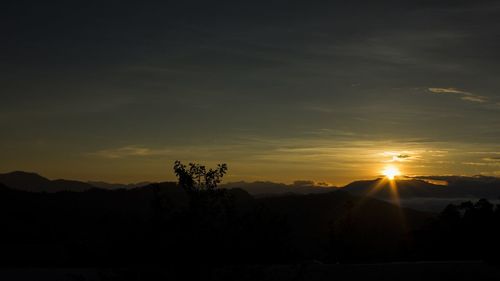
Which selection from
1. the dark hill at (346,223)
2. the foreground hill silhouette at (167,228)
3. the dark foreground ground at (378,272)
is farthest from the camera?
the dark hill at (346,223)

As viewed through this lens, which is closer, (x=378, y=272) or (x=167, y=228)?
(x=167, y=228)

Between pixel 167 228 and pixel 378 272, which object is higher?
pixel 167 228

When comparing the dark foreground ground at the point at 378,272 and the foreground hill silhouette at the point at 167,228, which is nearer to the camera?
the foreground hill silhouette at the point at 167,228

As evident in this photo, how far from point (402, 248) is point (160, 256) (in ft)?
97.4

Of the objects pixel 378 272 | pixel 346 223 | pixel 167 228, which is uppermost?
pixel 167 228

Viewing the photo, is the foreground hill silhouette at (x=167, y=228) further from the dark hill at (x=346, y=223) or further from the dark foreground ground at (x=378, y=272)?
the dark foreground ground at (x=378, y=272)

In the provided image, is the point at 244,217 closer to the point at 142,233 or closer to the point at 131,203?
the point at 142,233

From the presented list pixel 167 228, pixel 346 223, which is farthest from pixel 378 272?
pixel 346 223

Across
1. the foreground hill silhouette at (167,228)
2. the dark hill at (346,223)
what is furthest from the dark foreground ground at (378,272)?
the dark hill at (346,223)

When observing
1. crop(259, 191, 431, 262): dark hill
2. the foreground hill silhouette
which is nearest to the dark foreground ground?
the foreground hill silhouette

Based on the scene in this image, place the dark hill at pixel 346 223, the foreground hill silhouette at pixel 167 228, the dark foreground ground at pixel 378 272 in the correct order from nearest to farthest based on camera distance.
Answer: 1. the foreground hill silhouette at pixel 167 228
2. the dark foreground ground at pixel 378 272
3. the dark hill at pixel 346 223

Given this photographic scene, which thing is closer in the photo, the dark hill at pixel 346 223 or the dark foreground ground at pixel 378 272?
the dark foreground ground at pixel 378 272

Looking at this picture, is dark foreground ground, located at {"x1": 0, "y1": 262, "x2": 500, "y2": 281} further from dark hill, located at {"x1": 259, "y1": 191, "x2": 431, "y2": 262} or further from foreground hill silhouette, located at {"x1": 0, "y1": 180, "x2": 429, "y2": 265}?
dark hill, located at {"x1": 259, "y1": 191, "x2": 431, "y2": 262}

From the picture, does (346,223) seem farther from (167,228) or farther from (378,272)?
(167,228)
